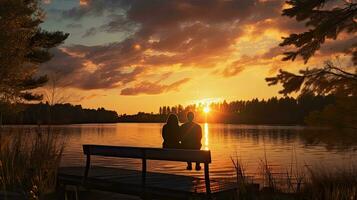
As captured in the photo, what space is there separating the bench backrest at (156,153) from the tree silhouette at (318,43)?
313 inches

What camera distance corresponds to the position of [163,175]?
38.9ft

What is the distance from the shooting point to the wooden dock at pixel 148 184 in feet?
31.4

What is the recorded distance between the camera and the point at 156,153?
986 cm

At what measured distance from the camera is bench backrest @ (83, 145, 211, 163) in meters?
8.99

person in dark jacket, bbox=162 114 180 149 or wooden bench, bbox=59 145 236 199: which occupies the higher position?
person in dark jacket, bbox=162 114 180 149

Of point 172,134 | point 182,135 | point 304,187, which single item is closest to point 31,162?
point 172,134

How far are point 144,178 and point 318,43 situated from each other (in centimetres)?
972

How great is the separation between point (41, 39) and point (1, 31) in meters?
11.4

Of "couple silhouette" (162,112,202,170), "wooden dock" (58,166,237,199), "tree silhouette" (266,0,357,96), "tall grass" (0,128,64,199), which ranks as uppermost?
"tree silhouette" (266,0,357,96)

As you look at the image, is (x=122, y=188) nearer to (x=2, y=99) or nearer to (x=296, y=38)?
(x=296, y=38)

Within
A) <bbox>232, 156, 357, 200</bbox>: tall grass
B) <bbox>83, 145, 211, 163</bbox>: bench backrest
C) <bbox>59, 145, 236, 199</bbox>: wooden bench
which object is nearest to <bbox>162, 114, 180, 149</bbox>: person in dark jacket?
<bbox>232, 156, 357, 200</bbox>: tall grass

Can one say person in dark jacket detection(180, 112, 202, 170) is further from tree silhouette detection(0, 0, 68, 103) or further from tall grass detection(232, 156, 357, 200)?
tree silhouette detection(0, 0, 68, 103)

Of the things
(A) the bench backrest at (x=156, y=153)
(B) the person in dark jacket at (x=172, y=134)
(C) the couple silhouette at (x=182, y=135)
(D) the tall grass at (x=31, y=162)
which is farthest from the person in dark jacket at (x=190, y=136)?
(D) the tall grass at (x=31, y=162)

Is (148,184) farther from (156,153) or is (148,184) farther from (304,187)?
(304,187)
